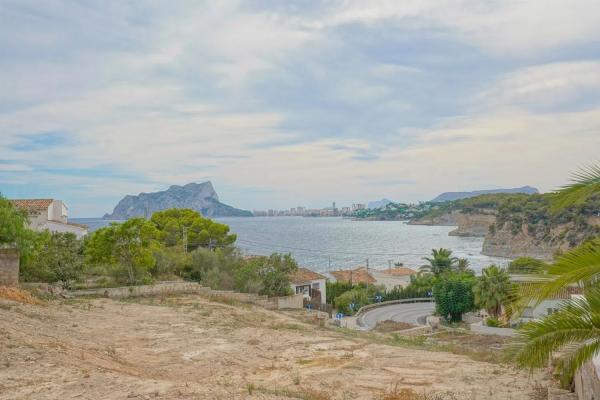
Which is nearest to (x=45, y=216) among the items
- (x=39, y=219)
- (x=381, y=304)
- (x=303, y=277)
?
(x=39, y=219)

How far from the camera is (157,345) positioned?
1303 cm

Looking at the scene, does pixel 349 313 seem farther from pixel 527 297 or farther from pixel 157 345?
pixel 527 297

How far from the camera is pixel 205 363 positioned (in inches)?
451

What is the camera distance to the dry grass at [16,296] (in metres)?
16.6

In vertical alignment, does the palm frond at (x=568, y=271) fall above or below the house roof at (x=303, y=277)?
above

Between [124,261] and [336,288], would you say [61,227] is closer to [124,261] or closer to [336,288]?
[124,261]

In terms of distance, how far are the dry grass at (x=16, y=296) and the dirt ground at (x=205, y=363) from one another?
777mm

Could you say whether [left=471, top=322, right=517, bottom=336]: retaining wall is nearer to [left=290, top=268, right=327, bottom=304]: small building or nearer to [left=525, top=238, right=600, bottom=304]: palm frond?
[left=290, top=268, right=327, bottom=304]: small building

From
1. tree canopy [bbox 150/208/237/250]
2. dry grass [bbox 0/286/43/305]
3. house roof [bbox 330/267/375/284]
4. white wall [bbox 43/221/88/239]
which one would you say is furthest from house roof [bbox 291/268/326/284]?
dry grass [bbox 0/286/43/305]

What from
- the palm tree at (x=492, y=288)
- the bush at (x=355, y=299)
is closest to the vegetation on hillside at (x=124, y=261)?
the palm tree at (x=492, y=288)

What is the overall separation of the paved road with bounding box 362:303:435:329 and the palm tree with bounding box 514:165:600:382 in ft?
104

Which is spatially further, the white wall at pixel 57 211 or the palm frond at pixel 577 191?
the white wall at pixel 57 211

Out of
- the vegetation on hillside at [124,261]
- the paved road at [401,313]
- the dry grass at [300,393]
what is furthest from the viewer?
the paved road at [401,313]

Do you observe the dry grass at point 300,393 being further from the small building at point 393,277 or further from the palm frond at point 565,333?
the small building at point 393,277
